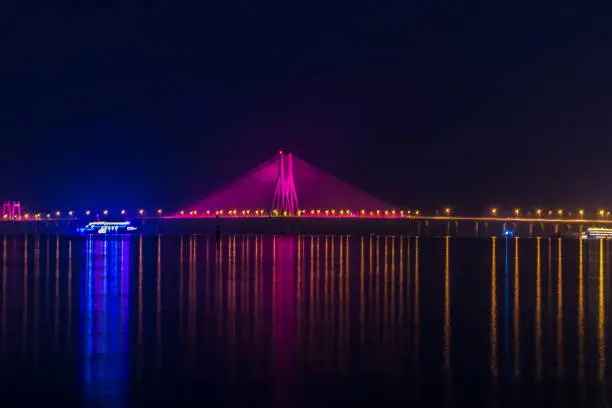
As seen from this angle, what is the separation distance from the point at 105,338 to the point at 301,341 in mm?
2177

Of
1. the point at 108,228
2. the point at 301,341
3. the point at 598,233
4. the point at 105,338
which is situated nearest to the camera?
the point at 301,341

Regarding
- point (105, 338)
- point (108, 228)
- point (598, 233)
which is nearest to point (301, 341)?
point (105, 338)

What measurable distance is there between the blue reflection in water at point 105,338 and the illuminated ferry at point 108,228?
51.5 m

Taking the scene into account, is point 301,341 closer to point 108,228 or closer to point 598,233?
point 598,233

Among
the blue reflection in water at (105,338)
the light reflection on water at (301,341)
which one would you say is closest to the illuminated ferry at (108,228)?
the light reflection on water at (301,341)

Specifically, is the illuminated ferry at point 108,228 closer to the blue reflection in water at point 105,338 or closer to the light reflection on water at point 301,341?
the light reflection on water at point 301,341

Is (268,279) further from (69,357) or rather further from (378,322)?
(69,357)

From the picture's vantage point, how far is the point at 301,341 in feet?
27.8

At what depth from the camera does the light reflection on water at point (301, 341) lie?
633 cm

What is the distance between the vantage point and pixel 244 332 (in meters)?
9.07

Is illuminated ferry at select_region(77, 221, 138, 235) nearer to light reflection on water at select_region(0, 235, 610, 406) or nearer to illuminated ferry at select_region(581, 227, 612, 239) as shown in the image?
illuminated ferry at select_region(581, 227, 612, 239)

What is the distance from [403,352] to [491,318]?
2.94 m

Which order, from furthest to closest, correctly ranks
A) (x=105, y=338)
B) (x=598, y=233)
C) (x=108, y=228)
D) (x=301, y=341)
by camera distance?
(x=108, y=228)
(x=598, y=233)
(x=105, y=338)
(x=301, y=341)

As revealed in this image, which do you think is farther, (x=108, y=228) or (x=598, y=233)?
(x=108, y=228)
